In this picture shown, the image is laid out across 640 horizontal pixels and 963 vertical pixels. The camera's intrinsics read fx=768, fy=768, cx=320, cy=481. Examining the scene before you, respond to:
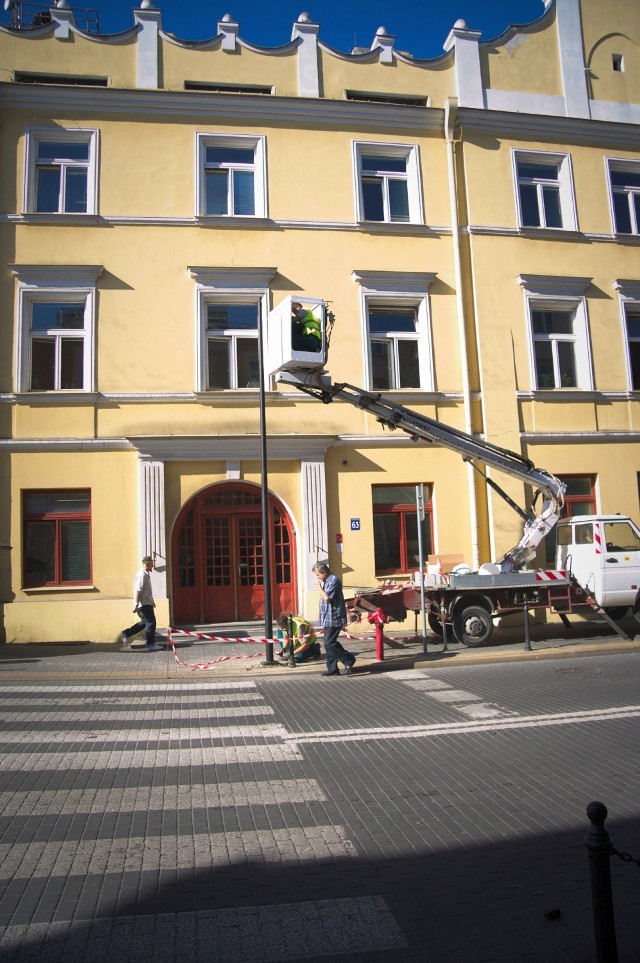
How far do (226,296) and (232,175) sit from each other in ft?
9.76

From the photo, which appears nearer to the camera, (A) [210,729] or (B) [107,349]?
(A) [210,729]

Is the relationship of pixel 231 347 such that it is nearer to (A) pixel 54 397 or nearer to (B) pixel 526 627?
(A) pixel 54 397

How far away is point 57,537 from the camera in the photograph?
1568 cm

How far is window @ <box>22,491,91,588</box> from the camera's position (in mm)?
15578

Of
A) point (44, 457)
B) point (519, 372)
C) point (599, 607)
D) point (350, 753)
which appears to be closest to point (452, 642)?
point (599, 607)

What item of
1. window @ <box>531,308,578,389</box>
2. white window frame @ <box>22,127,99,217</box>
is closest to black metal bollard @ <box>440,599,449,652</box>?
window @ <box>531,308,578,389</box>

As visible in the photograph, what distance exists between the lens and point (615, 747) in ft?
22.9

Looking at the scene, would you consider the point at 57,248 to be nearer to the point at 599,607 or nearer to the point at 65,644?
the point at 65,644

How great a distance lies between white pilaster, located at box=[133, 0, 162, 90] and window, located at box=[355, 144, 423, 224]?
15.9ft

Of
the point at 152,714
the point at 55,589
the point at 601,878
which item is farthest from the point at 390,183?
the point at 601,878

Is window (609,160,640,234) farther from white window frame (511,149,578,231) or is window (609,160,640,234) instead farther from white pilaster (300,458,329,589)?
white pilaster (300,458,329,589)

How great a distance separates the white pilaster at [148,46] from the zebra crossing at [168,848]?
47.3 feet

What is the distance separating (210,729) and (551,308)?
1407 centimetres

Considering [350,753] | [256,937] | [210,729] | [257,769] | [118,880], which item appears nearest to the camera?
[256,937]
